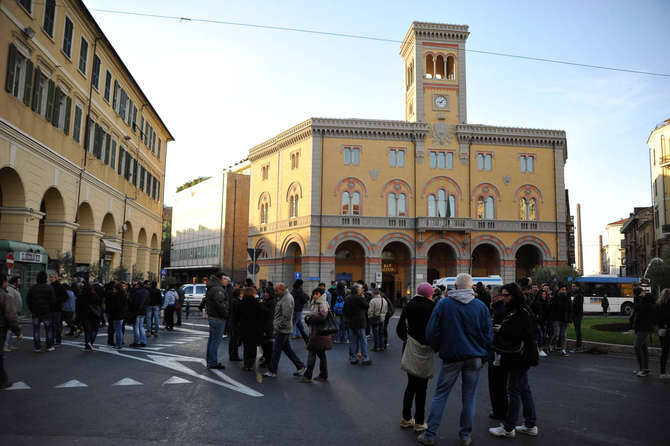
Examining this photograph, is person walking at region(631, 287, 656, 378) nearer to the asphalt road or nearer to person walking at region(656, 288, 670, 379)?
person walking at region(656, 288, 670, 379)

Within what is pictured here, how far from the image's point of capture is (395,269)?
156 feet

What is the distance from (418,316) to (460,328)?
83 centimetres

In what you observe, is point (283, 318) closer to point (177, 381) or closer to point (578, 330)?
point (177, 381)

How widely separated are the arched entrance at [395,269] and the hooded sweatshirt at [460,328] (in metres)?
40.4

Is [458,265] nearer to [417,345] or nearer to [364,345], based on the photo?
[364,345]

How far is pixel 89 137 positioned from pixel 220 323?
18.0 metres

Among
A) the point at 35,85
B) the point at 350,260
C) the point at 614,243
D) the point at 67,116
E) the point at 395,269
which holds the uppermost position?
the point at 614,243

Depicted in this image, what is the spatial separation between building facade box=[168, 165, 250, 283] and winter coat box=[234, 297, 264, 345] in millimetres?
52804

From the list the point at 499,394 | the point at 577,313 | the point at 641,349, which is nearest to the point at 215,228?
the point at 577,313

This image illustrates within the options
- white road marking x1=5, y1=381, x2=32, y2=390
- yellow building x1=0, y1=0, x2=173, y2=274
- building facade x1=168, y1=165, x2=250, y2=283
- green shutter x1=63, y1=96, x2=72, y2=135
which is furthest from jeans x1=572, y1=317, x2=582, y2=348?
building facade x1=168, y1=165, x2=250, y2=283

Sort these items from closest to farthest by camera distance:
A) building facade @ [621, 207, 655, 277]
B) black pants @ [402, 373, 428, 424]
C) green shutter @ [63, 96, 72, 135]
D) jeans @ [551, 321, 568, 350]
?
black pants @ [402, 373, 428, 424] < jeans @ [551, 321, 568, 350] < green shutter @ [63, 96, 72, 135] < building facade @ [621, 207, 655, 277]

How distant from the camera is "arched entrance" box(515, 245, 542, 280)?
48.1 metres

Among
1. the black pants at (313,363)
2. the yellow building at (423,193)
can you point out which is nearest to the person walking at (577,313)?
the black pants at (313,363)

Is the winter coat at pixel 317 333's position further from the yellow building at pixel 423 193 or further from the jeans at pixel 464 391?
the yellow building at pixel 423 193
